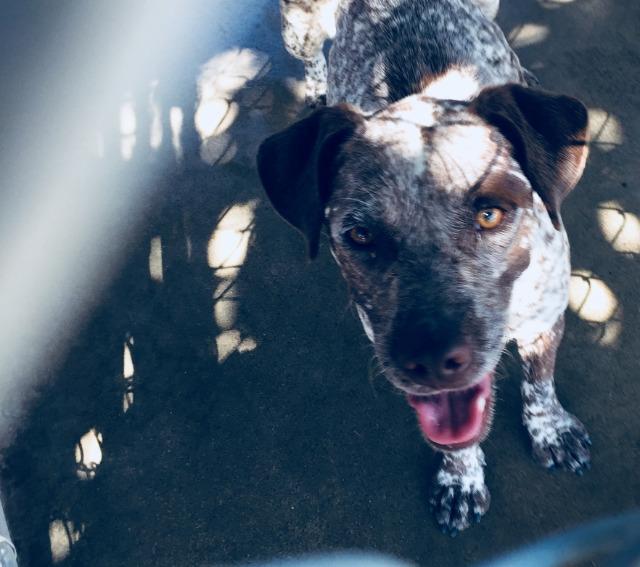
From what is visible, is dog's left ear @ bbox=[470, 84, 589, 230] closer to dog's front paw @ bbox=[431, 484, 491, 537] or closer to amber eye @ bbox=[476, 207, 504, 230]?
amber eye @ bbox=[476, 207, 504, 230]

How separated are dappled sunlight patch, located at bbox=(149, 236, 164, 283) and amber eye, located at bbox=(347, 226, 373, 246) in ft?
7.54

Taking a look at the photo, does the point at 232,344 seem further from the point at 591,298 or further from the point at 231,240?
the point at 591,298

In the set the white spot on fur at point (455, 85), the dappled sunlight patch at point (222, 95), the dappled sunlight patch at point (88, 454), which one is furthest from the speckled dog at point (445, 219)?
the dappled sunlight patch at point (222, 95)

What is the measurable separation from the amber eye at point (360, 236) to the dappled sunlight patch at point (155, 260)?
230 cm

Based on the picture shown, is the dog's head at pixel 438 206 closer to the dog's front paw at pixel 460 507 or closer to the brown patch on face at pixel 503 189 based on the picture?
the brown patch on face at pixel 503 189

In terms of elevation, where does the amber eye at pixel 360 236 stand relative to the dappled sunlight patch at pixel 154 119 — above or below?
above

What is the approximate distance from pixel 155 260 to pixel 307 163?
2.24 metres

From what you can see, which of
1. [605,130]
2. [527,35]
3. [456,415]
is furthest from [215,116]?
[456,415]

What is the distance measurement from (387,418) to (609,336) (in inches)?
56.4

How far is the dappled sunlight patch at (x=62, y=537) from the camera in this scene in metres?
3.95

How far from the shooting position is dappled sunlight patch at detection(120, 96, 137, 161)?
17.2 feet

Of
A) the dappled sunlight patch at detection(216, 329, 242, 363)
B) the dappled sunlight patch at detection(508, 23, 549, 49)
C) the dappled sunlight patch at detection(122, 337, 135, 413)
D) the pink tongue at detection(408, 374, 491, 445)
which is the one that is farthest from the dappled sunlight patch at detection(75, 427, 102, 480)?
the dappled sunlight patch at detection(508, 23, 549, 49)

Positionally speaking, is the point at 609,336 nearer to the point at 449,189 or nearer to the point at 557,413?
the point at 557,413

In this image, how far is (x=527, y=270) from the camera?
2.92 meters
